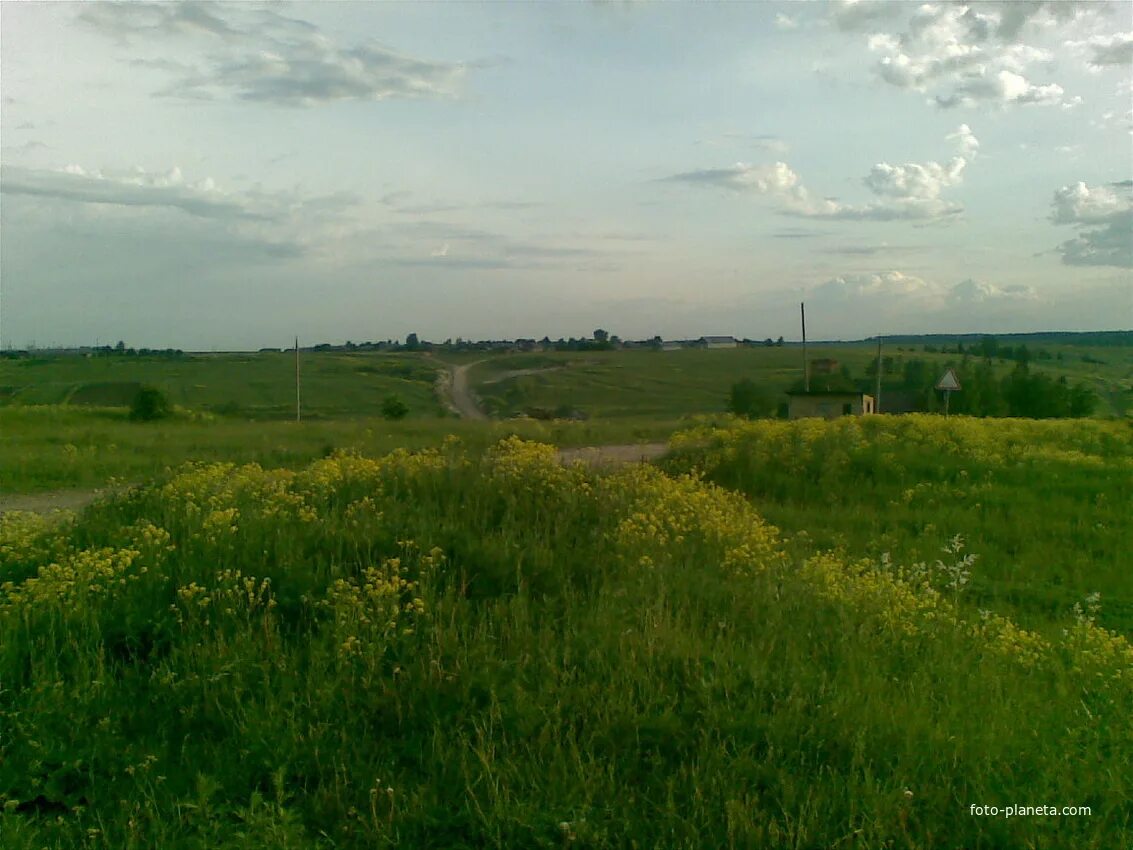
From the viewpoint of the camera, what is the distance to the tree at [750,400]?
128ft

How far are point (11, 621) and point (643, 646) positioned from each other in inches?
134

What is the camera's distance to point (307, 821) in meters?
3.46

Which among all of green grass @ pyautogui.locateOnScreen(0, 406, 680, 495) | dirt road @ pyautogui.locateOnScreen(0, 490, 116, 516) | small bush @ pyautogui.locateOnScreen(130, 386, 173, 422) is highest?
small bush @ pyautogui.locateOnScreen(130, 386, 173, 422)

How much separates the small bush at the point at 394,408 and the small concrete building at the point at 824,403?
17.4 m

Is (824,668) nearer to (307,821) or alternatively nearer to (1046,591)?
(307,821)

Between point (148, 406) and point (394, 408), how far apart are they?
1104 centimetres

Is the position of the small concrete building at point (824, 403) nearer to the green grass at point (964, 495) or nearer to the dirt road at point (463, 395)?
the dirt road at point (463, 395)

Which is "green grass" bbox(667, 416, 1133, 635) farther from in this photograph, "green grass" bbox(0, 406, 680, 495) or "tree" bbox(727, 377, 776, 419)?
"tree" bbox(727, 377, 776, 419)

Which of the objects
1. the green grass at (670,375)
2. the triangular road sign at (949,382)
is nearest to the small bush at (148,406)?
the green grass at (670,375)

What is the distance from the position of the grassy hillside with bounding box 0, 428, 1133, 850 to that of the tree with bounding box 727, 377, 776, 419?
32.7 meters

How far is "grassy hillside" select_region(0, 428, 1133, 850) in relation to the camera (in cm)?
336

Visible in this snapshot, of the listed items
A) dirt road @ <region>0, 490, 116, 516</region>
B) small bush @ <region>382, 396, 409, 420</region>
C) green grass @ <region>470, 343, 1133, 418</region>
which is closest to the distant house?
green grass @ <region>470, 343, 1133, 418</region>

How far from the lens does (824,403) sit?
3466cm

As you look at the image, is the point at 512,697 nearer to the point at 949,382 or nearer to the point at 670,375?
the point at 949,382
